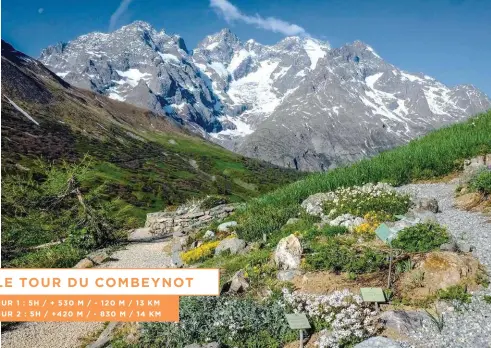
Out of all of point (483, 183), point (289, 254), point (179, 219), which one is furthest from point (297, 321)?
point (179, 219)

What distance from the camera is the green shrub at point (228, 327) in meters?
10.0

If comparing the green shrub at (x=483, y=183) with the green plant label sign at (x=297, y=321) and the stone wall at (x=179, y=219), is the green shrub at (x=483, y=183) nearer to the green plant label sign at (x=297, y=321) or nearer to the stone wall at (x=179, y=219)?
the green plant label sign at (x=297, y=321)

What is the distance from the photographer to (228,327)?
10484mm

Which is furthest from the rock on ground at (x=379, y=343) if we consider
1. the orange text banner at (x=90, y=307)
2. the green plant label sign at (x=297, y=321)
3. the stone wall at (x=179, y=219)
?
the stone wall at (x=179, y=219)

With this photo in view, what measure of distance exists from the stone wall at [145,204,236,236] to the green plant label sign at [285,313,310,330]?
22121 millimetres

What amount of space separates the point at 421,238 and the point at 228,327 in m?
6.15

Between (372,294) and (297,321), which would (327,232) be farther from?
(297,321)

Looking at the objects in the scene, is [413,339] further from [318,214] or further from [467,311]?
[318,214]

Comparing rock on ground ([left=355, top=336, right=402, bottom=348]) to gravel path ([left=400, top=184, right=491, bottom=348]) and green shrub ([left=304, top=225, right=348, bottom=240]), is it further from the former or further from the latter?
green shrub ([left=304, top=225, right=348, bottom=240])

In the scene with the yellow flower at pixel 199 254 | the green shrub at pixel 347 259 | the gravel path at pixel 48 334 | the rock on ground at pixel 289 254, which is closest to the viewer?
the green shrub at pixel 347 259

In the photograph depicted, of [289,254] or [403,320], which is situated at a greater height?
[289,254]

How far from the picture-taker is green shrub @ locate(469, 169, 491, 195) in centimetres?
1688

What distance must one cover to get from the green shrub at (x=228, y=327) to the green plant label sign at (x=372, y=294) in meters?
1.78

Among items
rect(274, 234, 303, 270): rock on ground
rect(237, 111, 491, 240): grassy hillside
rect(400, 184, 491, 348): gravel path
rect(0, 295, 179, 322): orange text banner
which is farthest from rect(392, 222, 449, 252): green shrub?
rect(237, 111, 491, 240): grassy hillside
